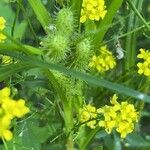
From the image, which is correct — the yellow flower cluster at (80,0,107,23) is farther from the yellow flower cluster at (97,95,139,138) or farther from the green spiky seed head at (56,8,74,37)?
the yellow flower cluster at (97,95,139,138)

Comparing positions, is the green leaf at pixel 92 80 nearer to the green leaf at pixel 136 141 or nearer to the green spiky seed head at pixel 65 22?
the green spiky seed head at pixel 65 22

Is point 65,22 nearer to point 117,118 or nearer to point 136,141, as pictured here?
point 117,118

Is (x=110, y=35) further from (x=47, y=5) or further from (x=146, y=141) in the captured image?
(x=146, y=141)

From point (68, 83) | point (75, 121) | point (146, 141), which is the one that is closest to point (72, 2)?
point (68, 83)

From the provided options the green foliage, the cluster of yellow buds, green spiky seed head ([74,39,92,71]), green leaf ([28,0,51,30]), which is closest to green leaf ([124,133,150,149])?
the green foliage

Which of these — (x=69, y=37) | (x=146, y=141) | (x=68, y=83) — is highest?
(x=69, y=37)

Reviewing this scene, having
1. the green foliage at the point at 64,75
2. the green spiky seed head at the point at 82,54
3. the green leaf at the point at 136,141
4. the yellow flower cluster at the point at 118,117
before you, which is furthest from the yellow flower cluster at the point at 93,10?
the green leaf at the point at 136,141
